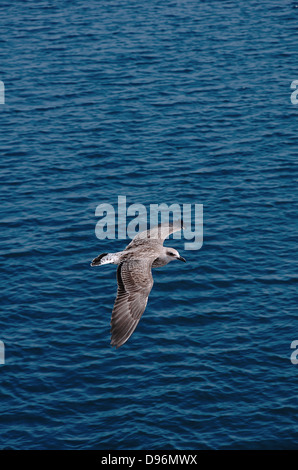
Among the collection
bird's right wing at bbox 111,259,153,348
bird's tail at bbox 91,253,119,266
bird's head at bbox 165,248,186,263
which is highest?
bird's head at bbox 165,248,186,263

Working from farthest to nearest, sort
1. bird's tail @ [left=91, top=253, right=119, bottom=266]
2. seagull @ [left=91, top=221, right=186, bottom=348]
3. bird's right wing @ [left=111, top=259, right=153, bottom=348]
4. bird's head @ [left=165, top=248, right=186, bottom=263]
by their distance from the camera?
bird's head @ [left=165, top=248, right=186, bottom=263]
bird's tail @ [left=91, top=253, right=119, bottom=266]
seagull @ [left=91, top=221, right=186, bottom=348]
bird's right wing @ [left=111, top=259, right=153, bottom=348]

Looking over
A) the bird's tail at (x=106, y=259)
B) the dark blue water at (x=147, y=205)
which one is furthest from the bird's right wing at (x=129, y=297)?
the dark blue water at (x=147, y=205)

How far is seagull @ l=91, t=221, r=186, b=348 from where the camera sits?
22734 mm

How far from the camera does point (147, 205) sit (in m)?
44.7

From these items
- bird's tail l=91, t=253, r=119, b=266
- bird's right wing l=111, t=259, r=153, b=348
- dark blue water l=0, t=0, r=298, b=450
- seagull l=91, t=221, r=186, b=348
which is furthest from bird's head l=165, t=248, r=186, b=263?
dark blue water l=0, t=0, r=298, b=450

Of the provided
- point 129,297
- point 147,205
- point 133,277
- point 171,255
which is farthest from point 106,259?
point 147,205

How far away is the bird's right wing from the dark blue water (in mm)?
8499

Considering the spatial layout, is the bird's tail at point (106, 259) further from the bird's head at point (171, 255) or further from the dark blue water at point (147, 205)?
the dark blue water at point (147, 205)

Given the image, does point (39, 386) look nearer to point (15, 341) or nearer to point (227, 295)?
point (15, 341)

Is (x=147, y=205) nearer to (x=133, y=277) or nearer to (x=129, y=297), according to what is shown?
(x=133, y=277)

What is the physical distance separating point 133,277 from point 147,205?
20475 mm

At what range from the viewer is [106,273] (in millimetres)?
40219

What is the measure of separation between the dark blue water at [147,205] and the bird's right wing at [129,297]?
8.50 metres

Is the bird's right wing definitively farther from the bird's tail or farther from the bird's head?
the bird's head
